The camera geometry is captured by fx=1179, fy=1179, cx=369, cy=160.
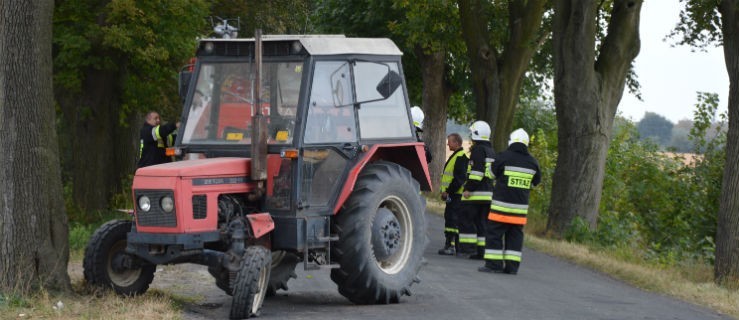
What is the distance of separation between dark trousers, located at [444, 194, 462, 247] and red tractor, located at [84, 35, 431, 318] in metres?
5.07

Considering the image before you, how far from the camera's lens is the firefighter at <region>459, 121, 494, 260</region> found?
1614 centimetres

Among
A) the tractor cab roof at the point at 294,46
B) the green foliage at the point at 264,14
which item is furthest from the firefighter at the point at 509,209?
the green foliage at the point at 264,14

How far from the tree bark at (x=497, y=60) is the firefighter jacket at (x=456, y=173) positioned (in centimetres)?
1060

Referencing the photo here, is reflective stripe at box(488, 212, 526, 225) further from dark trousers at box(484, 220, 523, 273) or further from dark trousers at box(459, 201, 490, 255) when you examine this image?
dark trousers at box(459, 201, 490, 255)

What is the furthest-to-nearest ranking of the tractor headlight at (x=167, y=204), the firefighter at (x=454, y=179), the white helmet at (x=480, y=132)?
the firefighter at (x=454, y=179)
the white helmet at (x=480, y=132)
the tractor headlight at (x=167, y=204)

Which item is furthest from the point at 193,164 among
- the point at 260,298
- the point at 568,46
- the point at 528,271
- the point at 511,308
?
the point at 568,46

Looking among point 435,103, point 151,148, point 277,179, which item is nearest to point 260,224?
point 277,179

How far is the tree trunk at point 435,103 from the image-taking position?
3447 centimetres

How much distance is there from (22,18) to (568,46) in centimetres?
1203

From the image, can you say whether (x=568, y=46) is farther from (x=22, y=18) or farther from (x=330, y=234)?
(x=22, y=18)

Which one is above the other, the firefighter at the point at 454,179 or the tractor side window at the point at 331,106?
the tractor side window at the point at 331,106

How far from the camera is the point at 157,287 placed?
39.1ft

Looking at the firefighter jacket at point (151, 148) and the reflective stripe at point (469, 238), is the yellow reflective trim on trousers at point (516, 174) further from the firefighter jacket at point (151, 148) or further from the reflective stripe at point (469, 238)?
the firefighter jacket at point (151, 148)

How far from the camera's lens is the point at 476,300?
11.8 m
